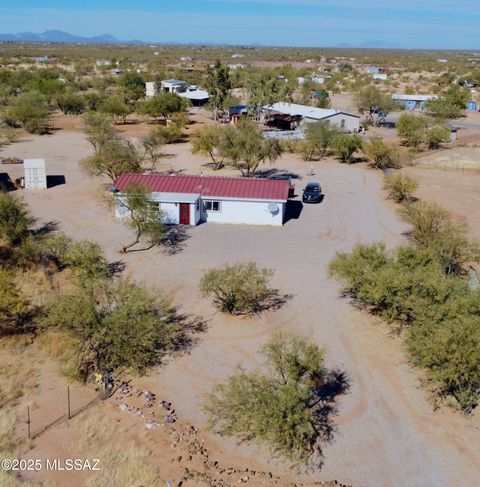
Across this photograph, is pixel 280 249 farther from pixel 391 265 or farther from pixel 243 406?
pixel 243 406

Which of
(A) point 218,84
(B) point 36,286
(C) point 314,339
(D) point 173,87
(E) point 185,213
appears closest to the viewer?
(C) point 314,339

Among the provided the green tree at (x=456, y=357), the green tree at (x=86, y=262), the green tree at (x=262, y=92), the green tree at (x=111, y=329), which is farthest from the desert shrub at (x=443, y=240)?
the green tree at (x=262, y=92)

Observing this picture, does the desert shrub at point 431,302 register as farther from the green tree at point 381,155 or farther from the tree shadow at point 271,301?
the green tree at point 381,155

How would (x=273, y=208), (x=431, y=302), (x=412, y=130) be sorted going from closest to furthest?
(x=431, y=302), (x=273, y=208), (x=412, y=130)

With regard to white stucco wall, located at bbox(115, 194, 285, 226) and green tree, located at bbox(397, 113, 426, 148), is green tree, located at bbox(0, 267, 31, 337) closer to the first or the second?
white stucco wall, located at bbox(115, 194, 285, 226)

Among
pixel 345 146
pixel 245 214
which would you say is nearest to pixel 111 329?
pixel 245 214

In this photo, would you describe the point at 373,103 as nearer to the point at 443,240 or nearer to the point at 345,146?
the point at 345,146

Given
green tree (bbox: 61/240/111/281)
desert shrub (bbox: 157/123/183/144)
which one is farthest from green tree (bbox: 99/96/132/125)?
green tree (bbox: 61/240/111/281)

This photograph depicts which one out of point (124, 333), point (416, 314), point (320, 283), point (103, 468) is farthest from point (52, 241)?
point (416, 314)
